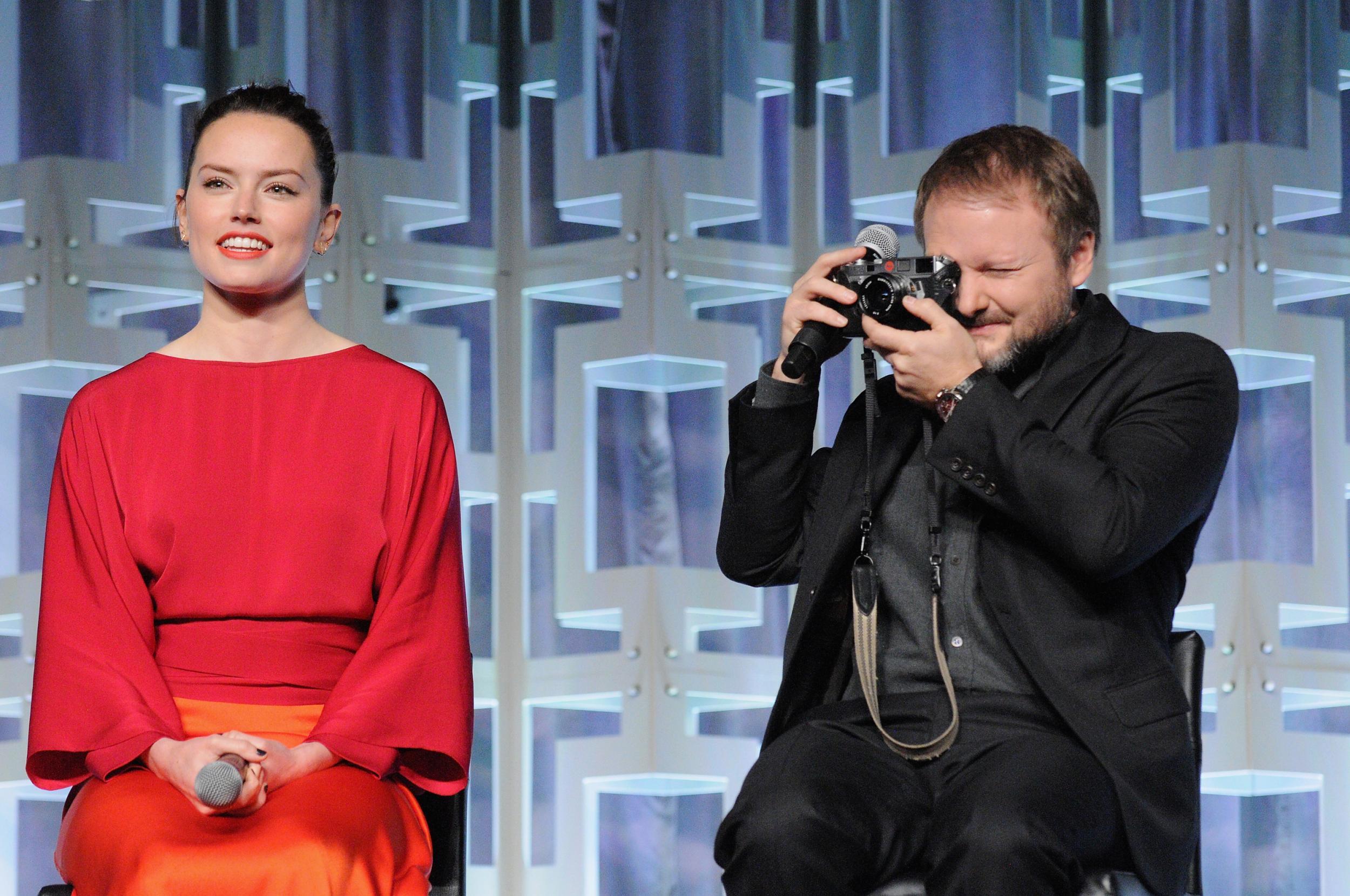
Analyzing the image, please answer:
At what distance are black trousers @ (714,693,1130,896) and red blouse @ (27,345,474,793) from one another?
41 centimetres

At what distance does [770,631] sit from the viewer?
112 inches

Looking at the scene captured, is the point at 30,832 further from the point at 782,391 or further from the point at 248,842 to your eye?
the point at 782,391

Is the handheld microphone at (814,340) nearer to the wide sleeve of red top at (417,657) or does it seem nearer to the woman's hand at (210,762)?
the wide sleeve of red top at (417,657)

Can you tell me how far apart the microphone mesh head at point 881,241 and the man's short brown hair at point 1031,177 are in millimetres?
66

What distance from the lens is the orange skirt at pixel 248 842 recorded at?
160 cm

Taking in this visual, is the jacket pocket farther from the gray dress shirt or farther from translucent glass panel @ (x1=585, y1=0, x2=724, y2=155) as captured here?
translucent glass panel @ (x1=585, y1=0, x2=724, y2=155)

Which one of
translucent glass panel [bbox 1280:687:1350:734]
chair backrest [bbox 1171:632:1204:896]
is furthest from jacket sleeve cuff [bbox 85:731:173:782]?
translucent glass panel [bbox 1280:687:1350:734]

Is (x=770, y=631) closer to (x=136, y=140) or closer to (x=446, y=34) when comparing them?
(x=446, y=34)

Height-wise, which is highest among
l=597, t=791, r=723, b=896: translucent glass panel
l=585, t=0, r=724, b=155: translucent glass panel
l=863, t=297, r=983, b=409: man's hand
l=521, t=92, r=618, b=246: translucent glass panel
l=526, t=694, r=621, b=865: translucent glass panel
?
l=585, t=0, r=724, b=155: translucent glass panel

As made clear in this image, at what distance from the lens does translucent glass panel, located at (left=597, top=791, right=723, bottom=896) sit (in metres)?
2.79

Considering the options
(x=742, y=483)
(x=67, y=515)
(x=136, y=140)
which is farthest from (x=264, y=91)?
(x=136, y=140)

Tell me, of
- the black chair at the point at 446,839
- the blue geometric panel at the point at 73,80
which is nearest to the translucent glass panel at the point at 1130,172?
the black chair at the point at 446,839

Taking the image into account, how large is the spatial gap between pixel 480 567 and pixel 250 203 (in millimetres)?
1051

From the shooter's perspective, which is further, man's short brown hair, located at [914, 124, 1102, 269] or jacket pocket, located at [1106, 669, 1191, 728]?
man's short brown hair, located at [914, 124, 1102, 269]
